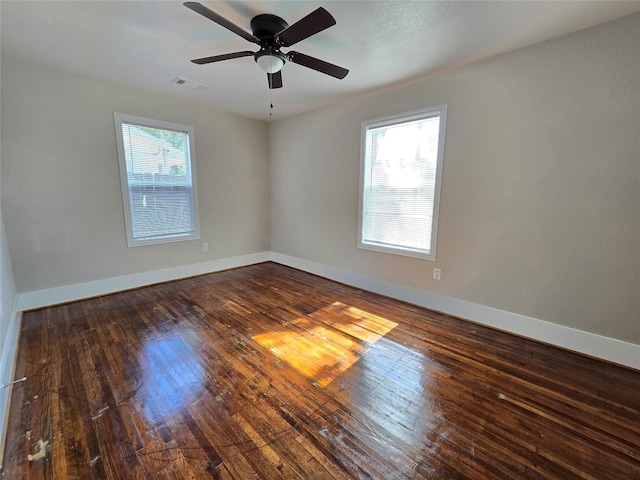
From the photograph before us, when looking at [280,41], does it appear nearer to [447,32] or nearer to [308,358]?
[447,32]

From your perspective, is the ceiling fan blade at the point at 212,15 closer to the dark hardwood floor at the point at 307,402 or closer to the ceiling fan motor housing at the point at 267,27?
the ceiling fan motor housing at the point at 267,27

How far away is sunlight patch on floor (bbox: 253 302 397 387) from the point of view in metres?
2.04

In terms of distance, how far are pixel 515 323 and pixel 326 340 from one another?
1.80 m

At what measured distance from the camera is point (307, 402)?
1.68 metres

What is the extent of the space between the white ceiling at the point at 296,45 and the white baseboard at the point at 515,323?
237cm

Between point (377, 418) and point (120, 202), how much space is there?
12.3 ft

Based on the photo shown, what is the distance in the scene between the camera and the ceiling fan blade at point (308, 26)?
1562 mm

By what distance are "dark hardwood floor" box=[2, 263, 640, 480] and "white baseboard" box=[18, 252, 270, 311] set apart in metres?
0.24

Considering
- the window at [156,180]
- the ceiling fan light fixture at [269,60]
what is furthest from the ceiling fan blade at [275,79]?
the window at [156,180]

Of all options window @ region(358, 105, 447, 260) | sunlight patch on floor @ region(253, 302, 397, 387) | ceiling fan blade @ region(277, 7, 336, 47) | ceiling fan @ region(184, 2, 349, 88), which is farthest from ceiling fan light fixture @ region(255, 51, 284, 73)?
sunlight patch on floor @ region(253, 302, 397, 387)

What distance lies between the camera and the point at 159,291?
356 cm

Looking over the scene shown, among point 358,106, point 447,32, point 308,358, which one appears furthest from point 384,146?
point 308,358

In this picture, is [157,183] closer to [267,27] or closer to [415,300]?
[267,27]

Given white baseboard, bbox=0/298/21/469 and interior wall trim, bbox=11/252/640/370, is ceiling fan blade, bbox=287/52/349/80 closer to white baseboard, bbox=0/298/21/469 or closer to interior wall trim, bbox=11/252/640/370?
interior wall trim, bbox=11/252/640/370
